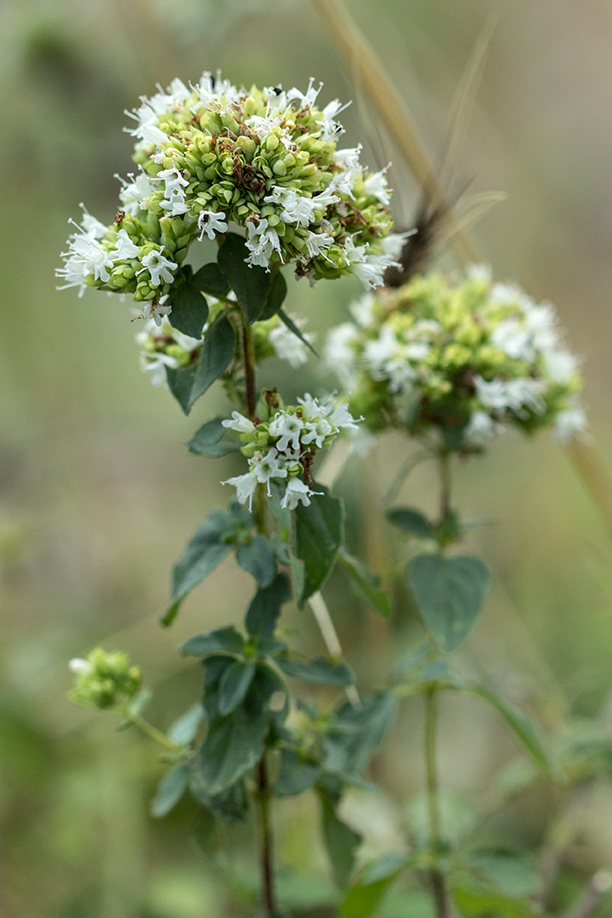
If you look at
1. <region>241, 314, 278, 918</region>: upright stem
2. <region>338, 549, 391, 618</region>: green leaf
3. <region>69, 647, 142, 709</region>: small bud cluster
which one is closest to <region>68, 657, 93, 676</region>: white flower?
<region>69, 647, 142, 709</region>: small bud cluster

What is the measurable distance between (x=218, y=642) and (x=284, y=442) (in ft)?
0.98

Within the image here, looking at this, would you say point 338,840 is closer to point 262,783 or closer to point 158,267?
point 262,783

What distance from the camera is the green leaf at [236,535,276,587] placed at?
91cm

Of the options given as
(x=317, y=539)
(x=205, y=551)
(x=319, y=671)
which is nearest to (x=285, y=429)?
(x=317, y=539)

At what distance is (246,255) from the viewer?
819 millimetres

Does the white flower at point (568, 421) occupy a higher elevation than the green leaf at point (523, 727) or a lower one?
higher

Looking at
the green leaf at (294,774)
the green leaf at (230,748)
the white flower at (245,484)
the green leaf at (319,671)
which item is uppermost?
the white flower at (245,484)

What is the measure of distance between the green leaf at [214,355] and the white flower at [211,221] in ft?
0.34

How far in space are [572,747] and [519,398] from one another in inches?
27.3

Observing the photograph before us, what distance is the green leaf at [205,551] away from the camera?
36.4 inches

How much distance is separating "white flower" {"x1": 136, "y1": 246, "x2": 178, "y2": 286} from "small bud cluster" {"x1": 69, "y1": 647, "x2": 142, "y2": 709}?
0.53m

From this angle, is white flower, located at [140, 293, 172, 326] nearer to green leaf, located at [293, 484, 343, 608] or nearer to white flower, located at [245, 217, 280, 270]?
white flower, located at [245, 217, 280, 270]

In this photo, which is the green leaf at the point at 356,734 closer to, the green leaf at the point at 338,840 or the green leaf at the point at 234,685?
the green leaf at the point at 338,840

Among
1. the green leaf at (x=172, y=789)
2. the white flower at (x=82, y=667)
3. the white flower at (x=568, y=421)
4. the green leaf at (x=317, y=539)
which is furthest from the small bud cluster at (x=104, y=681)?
the white flower at (x=568, y=421)
